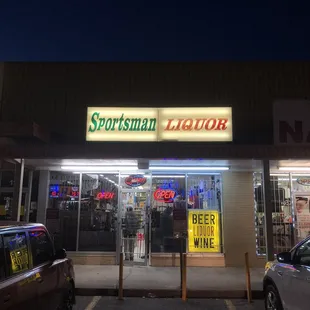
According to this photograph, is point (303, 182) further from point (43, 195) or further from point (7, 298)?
point (7, 298)

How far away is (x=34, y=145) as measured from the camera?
384 inches

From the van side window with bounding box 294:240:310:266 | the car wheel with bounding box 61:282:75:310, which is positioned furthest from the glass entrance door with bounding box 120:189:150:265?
the van side window with bounding box 294:240:310:266

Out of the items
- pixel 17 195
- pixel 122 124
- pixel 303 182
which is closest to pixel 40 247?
pixel 17 195

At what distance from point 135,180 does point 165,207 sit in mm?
1326

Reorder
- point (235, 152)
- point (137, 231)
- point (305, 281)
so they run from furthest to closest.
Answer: point (137, 231) < point (235, 152) < point (305, 281)

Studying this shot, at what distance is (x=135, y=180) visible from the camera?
11953mm

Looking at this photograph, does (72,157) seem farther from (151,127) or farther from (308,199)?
(308,199)

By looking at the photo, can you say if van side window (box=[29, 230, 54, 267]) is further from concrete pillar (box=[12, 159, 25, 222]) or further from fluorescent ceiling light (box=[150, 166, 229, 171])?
fluorescent ceiling light (box=[150, 166, 229, 171])

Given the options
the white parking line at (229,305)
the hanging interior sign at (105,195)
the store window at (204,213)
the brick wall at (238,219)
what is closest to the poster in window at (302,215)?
the brick wall at (238,219)

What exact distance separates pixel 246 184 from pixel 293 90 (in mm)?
3551

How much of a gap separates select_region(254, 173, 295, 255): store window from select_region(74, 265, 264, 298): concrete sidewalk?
1.14 m

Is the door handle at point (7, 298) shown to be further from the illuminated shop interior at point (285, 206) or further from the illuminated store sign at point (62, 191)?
the illuminated shop interior at point (285, 206)

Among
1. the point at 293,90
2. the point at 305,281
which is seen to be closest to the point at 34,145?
the point at 305,281

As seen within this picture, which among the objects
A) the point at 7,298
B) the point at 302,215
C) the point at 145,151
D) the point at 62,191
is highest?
the point at 145,151
